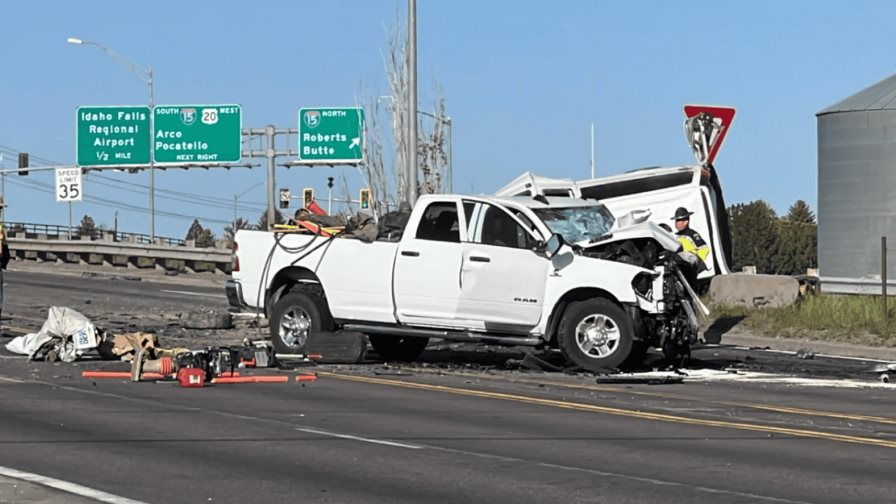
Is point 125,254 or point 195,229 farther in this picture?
point 195,229

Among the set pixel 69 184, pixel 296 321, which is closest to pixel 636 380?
pixel 296 321

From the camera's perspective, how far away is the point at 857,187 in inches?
1067

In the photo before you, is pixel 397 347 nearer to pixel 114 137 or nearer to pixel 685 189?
pixel 685 189

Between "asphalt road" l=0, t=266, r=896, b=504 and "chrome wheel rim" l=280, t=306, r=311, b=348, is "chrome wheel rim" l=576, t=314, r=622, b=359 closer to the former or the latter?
"asphalt road" l=0, t=266, r=896, b=504

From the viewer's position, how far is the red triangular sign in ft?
76.4

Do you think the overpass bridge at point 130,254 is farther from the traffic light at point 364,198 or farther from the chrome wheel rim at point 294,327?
the chrome wheel rim at point 294,327

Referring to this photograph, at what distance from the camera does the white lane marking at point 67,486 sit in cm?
929

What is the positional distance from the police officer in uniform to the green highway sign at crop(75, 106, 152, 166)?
3602cm

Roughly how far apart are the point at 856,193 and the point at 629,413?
14031 millimetres

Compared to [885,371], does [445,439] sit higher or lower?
lower

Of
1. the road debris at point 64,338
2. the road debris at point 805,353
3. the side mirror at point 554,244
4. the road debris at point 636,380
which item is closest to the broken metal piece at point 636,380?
the road debris at point 636,380

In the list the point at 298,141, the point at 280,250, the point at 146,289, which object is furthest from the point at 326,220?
the point at 298,141

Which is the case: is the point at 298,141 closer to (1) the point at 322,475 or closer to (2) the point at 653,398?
(2) the point at 653,398

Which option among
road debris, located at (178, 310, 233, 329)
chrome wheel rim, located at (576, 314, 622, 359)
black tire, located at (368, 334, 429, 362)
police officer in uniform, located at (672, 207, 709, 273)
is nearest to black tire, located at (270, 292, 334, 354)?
black tire, located at (368, 334, 429, 362)
